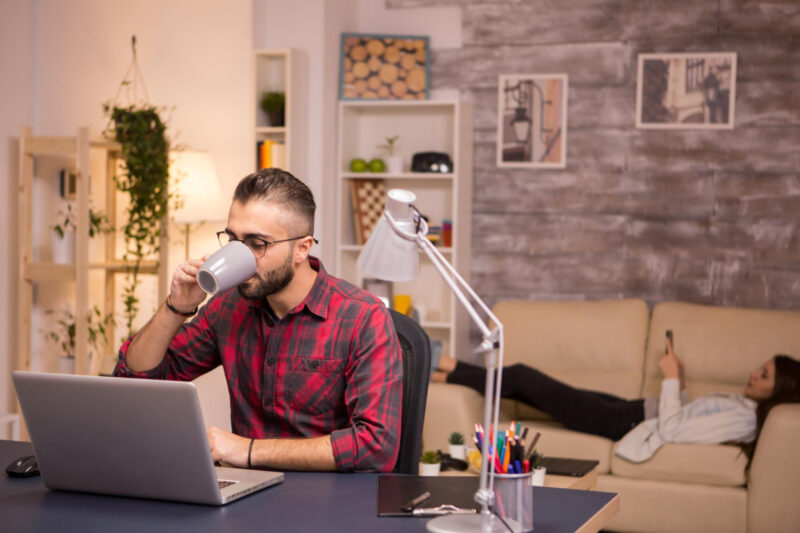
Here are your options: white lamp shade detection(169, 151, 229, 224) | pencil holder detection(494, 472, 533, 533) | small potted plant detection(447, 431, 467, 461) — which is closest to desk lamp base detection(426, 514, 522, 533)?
pencil holder detection(494, 472, 533, 533)

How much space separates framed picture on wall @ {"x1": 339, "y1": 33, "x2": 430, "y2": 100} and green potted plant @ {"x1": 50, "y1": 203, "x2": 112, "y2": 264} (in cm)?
136

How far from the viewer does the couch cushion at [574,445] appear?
3982mm

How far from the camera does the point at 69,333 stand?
464 centimetres

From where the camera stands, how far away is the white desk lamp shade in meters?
1.56

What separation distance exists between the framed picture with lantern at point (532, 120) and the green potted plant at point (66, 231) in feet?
6.53

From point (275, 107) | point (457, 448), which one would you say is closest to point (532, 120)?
point (275, 107)

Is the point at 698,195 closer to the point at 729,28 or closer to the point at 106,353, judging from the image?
the point at 729,28

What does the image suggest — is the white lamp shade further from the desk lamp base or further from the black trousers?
the desk lamp base

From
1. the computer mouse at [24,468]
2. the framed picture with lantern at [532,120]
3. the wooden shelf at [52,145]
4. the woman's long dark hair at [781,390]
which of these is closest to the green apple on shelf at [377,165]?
the framed picture with lantern at [532,120]

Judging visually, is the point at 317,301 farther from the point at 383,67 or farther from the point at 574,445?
the point at 383,67

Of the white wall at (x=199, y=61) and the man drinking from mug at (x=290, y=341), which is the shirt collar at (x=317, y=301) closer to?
the man drinking from mug at (x=290, y=341)

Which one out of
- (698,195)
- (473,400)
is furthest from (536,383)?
(698,195)

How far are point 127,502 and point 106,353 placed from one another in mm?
3576

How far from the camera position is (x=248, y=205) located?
6.38ft
